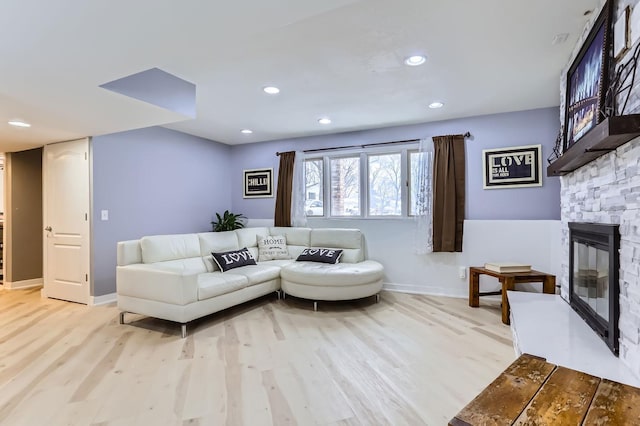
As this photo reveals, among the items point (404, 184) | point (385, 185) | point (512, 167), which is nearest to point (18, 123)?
point (385, 185)

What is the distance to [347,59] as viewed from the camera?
262 cm

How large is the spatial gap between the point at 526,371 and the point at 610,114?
137cm

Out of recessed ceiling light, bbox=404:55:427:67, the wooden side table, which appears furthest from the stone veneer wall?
the wooden side table

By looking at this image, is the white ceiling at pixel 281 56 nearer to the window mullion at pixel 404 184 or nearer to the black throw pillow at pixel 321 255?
the window mullion at pixel 404 184

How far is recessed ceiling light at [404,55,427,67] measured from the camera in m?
2.60

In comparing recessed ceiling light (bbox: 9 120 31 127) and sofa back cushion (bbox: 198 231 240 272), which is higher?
recessed ceiling light (bbox: 9 120 31 127)

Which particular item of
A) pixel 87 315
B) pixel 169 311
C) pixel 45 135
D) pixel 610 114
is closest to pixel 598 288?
pixel 610 114

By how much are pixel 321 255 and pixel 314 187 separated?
1281 mm

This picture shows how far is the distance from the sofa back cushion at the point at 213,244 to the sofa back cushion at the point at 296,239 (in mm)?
765

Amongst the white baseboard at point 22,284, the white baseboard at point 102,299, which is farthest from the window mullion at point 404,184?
the white baseboard at point 22,284

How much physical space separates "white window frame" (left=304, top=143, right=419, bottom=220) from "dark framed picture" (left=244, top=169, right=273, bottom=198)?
2.54 feet

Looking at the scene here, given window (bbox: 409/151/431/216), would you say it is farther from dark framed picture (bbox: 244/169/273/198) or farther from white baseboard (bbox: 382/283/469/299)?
dark framed picture (bbox: 244/169/273/198)

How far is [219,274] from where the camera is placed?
3.71m

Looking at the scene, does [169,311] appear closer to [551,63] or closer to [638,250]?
[638,250]
